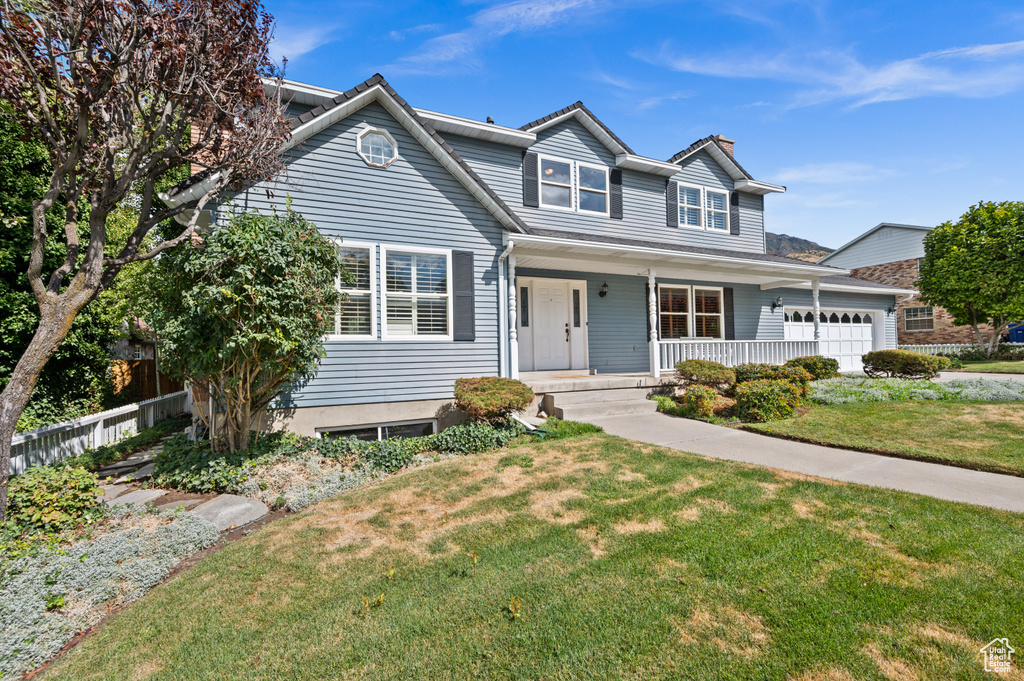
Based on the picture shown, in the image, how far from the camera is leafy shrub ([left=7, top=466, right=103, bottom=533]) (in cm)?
407

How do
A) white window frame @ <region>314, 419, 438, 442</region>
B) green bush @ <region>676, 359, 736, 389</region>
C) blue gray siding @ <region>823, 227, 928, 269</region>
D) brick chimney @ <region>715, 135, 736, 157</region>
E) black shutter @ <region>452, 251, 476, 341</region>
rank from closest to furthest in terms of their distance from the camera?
white window frame @ <region>314, 419, 438, 442</region>, black shutter @ <region>452, 251, 476, 341</region>, green bush @ <region>676, 359, 736, 389</region>, brick chimney @ <region>715, 135, 736, 157</region>, blue gray siding @ <region>823, 227, 928, 269</region>

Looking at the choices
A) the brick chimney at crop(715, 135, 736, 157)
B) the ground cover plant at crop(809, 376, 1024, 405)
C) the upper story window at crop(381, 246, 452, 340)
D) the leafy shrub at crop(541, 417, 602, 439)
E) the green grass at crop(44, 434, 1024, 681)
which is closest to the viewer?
the green grass at crop(44, 434, 1024, 681)

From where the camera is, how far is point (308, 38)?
684 cm

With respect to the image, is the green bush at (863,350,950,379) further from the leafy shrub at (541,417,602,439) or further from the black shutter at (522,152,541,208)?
the black shutter at (522,152,541,208)

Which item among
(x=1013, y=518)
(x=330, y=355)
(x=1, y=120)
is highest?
(x=1, y=120)

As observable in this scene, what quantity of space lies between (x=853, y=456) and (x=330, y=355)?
779 centimetres

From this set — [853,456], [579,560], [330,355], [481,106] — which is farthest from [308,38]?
[853,456]

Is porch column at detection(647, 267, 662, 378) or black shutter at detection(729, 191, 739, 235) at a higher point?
black shutter at detection(729, 191, 739, 235)

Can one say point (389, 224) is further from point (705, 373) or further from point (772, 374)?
point (772, 374)

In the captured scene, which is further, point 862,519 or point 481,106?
point 481,106

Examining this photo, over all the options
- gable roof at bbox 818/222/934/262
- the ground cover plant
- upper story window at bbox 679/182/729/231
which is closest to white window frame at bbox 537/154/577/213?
upper story window at bbox 679/182/729/231

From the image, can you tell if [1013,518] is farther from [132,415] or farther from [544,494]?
[132,415]

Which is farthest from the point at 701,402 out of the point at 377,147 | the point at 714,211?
the point at 714,211

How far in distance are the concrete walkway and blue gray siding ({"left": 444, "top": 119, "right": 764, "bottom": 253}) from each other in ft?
19.5
